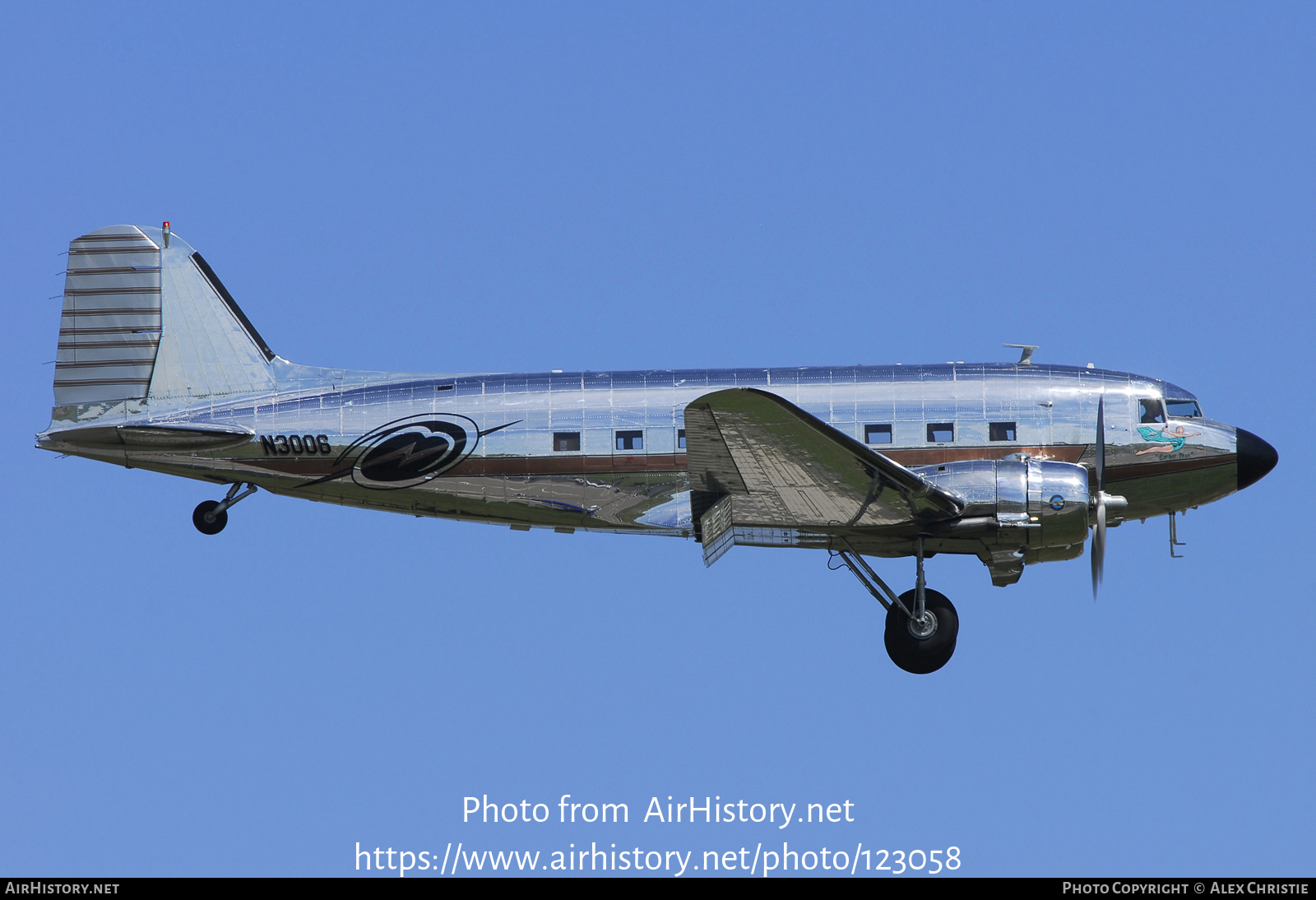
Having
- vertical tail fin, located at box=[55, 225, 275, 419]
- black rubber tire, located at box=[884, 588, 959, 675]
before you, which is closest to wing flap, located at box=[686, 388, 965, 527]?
black rubber tire, located at box=[884, 588, 959, 675]

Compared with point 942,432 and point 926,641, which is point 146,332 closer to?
point 942,432

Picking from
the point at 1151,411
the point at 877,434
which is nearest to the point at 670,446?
the point at 877,434

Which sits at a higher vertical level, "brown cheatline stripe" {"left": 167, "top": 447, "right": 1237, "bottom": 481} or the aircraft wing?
"brown cheatline stripe" {"left": 167, "top": 447, "right": 1237, "bottom": 481}

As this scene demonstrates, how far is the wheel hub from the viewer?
17953 mm

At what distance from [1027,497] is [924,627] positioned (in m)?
2.22

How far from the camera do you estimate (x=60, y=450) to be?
19016 mm

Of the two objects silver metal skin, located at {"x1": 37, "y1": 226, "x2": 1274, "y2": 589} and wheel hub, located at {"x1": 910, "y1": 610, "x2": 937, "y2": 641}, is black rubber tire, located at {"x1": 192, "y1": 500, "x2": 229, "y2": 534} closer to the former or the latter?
silver metal skin, located at {"x1": 37, "y1": 226, "x2": 1274, "y2": 589}

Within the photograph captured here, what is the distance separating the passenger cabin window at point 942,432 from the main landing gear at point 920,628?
130 centimetres

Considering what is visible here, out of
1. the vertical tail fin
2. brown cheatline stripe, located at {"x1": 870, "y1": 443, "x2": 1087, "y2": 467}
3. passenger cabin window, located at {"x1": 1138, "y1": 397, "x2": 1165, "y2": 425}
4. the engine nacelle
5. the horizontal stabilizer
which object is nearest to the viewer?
the engine nacelle

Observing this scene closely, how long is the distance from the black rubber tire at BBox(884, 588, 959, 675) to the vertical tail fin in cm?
922

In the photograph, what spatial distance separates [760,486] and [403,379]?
17.9 feet

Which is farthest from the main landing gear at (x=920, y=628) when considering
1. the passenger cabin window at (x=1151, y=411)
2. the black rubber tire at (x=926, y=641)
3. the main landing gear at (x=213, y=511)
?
the main landing gear at (x=213, y=511)
